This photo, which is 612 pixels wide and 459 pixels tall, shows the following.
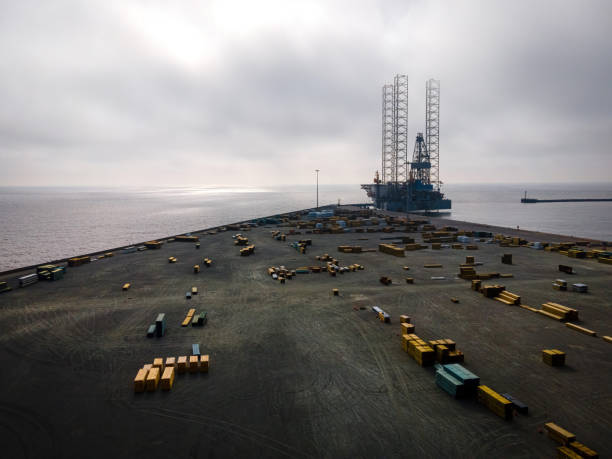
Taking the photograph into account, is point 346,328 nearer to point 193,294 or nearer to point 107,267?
point 193,294

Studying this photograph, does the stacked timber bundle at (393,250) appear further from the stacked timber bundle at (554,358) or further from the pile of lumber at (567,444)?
the pile of lumber at (567,444)

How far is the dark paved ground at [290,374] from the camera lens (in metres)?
10.2

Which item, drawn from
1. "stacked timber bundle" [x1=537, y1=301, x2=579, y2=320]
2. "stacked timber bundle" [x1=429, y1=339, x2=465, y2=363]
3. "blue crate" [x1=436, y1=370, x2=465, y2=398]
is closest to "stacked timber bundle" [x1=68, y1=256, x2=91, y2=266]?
"stacked timber bundle" [x1=429, y1=339, x2=465, y2=363]

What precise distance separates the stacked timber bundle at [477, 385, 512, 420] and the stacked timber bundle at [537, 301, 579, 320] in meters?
11.6

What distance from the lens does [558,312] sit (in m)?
20.0

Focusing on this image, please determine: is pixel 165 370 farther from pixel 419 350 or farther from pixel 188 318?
pixel 419 350

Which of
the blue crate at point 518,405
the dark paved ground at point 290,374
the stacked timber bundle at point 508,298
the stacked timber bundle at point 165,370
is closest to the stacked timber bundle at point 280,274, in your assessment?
the dark paved ground at point 290,374

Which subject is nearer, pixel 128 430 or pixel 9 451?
pixel 9 451

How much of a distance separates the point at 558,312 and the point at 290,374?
1730 cm

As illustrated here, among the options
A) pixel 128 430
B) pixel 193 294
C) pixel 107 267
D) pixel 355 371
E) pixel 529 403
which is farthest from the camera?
pixel 107 267

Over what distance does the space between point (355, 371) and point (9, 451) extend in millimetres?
11886

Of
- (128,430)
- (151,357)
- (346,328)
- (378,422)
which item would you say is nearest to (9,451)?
(128,430)

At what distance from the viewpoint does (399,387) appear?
12938 millimetres

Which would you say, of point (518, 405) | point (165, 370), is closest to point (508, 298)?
point (518, 405)
